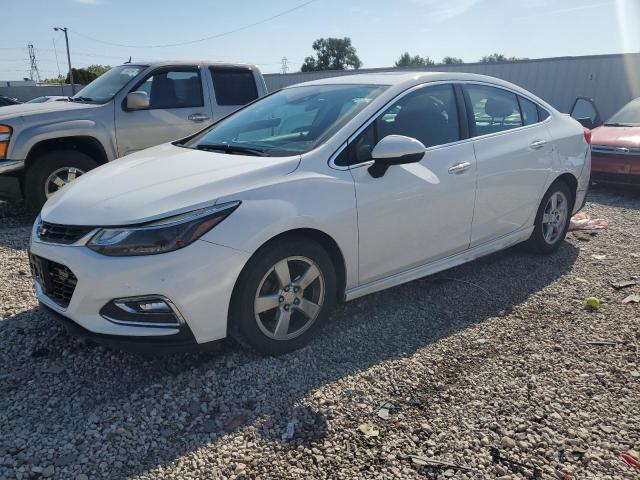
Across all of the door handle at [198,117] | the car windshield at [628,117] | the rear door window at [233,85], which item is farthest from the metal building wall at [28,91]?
the car windshield at [628,117]

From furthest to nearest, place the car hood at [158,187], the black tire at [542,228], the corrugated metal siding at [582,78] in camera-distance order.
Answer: the corrugated metal siding at [582,78]
the black tire at [542,228]
the car hood at [158,187]

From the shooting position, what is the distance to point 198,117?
22.7ft

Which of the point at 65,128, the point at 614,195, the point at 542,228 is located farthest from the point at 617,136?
the point at 65,128

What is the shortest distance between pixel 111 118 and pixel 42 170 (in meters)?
1.01

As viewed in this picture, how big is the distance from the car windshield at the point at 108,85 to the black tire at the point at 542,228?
5099mm

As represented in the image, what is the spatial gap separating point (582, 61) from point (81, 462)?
15.5 meters

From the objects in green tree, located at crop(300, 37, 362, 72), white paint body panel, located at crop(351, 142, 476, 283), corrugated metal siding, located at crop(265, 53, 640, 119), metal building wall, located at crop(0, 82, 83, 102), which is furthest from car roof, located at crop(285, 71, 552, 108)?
green tree, located at crop(300, 37, 362, 72)

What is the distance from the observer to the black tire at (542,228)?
4.81 meters

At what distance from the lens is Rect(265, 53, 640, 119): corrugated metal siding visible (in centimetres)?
1343

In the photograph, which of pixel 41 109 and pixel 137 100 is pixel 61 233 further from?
pixel 41 109

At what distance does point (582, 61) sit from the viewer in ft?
46.1

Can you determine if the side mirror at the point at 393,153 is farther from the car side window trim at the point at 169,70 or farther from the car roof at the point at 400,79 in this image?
the car side window trim at the point at 169,70

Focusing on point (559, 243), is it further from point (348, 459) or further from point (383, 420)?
point (348, 459)

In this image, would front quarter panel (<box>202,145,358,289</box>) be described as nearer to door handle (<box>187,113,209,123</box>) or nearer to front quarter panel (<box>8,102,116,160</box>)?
front quarter panel (<box>8,102,116,160</box>)
